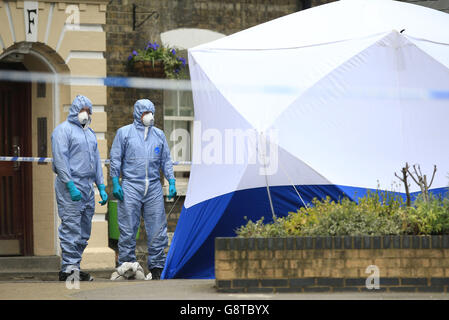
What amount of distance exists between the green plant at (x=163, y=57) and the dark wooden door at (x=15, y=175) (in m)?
1.62

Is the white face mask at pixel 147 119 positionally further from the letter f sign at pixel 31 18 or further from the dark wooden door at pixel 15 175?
the dark wooden door at pixel 15 175

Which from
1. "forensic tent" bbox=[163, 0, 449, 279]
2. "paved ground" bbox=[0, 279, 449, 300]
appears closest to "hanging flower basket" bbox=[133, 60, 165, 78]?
"forensic tent" bbox=[163, 0, 449, 279]

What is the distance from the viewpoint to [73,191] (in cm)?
1123

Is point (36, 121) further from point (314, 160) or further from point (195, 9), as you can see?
point (314, 160)

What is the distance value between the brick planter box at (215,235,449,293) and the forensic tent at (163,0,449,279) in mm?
2417

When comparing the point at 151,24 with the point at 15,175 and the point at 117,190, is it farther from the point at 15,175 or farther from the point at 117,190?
the point at 117,190

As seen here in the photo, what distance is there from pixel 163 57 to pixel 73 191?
4.40m

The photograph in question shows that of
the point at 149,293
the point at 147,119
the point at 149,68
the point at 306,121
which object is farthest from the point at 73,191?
the point at 149,68

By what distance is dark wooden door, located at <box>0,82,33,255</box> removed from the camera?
1459cm

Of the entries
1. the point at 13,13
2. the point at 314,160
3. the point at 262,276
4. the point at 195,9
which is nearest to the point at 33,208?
the point at 13,13

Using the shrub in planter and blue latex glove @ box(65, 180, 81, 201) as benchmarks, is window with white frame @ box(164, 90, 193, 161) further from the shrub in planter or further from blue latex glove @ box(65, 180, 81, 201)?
the shrub in planter

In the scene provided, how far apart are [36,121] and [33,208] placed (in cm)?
124

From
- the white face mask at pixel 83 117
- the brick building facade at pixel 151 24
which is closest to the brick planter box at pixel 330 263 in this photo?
the white face mask at pixel 83 117

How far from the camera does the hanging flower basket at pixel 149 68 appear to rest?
15.0 m
